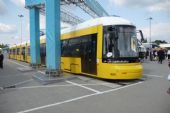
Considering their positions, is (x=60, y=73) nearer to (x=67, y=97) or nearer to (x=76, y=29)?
(x=76, y=29)

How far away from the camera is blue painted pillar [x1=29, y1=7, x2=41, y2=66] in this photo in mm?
29281

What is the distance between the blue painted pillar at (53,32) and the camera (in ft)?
67.2

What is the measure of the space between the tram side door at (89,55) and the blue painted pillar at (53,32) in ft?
5.27

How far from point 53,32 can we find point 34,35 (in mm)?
9716

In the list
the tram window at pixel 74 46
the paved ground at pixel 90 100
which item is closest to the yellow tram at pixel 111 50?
the tram window at pixel 74 46

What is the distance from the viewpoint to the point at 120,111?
9.86 m

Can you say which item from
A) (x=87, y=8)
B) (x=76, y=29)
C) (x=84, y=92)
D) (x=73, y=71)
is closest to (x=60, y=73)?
(x=73, y=71)

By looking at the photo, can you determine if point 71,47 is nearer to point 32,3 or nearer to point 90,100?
point 32,3

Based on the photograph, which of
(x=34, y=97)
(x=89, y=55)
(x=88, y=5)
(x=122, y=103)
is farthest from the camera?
(x=88, y=5)

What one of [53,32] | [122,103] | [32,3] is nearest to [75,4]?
[32,3]

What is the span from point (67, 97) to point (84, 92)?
4.43 feet

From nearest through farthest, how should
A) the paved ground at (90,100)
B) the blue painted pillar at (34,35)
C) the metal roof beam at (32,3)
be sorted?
the paved ground at (90,100), the metal roof beam at (32,3), the blue painted pillar at (34,35)

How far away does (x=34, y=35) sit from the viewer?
2991cm

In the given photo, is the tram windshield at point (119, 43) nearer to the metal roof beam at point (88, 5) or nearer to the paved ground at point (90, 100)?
the paved ground at point (90, 100)
